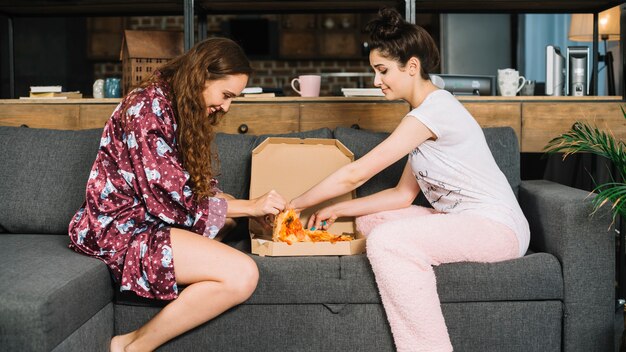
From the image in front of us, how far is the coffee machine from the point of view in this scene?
117 inches

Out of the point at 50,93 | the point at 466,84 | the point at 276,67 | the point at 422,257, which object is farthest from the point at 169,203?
the point at 276,67

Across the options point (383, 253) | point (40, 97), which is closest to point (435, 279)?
point (383, 253)

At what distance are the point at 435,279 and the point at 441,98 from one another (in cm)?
56

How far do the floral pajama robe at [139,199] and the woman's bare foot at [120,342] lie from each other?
6.0 inches

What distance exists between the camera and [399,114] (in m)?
2.88

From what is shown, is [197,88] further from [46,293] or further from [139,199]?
[46,293]

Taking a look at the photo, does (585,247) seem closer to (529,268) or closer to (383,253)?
(529,268)

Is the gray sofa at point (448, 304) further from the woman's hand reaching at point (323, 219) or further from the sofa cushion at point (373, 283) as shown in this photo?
the woman's hand reaching at point (323, 219)

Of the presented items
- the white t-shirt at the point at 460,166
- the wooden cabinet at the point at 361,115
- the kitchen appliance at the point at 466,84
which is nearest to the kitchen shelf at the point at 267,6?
the kitchen appliance at the point at 466,84

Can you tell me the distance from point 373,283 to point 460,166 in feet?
1.48

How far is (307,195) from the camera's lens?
2119mm

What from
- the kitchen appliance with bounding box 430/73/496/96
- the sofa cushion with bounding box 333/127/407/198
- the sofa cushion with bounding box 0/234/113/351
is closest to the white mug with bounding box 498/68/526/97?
the kitchen appliance with bounding box 430/73/496/96

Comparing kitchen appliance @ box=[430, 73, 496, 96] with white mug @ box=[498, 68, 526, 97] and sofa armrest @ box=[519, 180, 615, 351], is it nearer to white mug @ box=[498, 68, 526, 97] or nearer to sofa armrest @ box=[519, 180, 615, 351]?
white mug @ box=[498, 68, 526, 97]

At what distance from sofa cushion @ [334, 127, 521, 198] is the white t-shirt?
0.34 m
